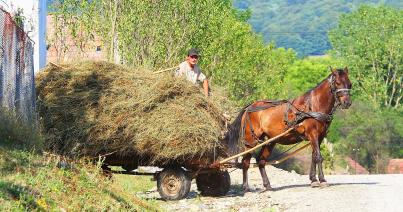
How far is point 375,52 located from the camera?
91.6 metres

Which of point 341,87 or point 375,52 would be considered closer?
point 341,87

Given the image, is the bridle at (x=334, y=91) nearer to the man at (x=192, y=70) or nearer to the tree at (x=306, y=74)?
the man at (x=192, y=70)

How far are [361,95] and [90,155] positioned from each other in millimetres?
77056

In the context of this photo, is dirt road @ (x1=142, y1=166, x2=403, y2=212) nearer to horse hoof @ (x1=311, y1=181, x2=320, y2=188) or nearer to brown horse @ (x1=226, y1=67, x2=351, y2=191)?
horse hoof @ (x1=311, y1=181, x2=320, y2=188)

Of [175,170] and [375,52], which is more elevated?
[375,52]

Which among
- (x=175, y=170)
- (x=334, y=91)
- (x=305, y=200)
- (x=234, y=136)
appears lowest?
(x=305, y=200)

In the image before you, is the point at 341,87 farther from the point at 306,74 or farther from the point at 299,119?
the point at 306,74

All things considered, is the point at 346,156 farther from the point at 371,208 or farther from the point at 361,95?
the point at 371,208

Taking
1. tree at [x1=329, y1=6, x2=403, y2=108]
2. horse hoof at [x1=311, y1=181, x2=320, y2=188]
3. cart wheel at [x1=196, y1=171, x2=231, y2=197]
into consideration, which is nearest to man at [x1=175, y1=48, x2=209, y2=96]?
cart wheel at [x1=196, y1=171, x2=231, y2=197]

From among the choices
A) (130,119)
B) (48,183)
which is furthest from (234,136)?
(48,183)

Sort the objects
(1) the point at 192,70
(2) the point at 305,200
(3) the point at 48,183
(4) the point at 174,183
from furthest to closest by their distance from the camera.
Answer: (1) the point at 192,70 → (4) the point at 174,183 → (2) the point at 305,200 → (3) the point at 48,183

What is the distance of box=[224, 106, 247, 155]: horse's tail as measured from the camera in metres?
17.8

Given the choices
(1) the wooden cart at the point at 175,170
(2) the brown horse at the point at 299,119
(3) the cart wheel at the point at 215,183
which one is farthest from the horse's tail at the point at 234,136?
(3) the cart wheel at the point at 215,183

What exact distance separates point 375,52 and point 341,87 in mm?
74538
